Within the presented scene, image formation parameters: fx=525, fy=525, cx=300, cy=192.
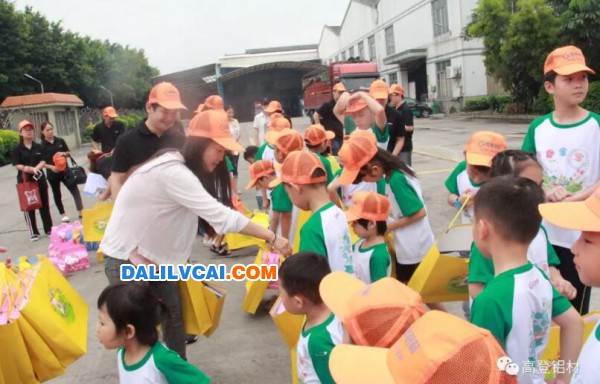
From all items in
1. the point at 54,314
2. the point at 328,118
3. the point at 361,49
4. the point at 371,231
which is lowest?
the point at 54,314

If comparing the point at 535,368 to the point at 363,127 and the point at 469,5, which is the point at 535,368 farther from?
the point at 469,5

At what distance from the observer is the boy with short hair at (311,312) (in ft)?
6.77

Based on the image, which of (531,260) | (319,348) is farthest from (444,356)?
(531,260)

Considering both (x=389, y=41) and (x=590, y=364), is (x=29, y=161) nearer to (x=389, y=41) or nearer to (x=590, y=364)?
(x=590, y=364)

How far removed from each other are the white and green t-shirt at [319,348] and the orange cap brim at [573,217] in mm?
904

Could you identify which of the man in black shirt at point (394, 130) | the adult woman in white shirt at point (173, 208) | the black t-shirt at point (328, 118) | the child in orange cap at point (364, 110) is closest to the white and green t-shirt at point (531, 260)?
the adult woman in white shirt at point (173, 208)

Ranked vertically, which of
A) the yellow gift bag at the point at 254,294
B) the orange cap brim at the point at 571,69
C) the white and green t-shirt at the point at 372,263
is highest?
the orange cap brim at the point at 571,69

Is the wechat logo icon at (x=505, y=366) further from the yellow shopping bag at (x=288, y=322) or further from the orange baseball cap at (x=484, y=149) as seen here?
the orange baseball cap at (x=484, y=149)

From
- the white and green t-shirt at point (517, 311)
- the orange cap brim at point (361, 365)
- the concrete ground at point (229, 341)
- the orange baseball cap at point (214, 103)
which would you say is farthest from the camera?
the orange baseball cap at point (214, 103)

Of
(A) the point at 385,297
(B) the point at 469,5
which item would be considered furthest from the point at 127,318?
(B) the point at 469,5

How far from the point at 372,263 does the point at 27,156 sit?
20.7 feet

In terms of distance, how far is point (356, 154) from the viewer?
10.3 feet

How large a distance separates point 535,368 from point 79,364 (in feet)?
10.6

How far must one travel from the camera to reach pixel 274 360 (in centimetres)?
365
